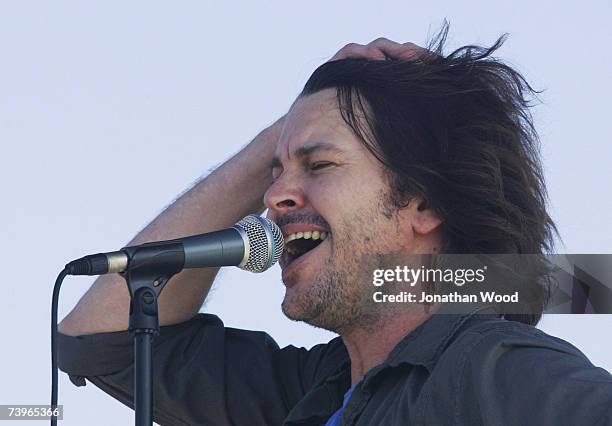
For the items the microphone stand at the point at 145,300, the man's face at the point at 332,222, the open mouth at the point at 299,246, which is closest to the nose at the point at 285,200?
the man's face at the point at 332,222

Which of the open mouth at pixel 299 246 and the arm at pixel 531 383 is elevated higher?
the open mouth at pixel 299 246

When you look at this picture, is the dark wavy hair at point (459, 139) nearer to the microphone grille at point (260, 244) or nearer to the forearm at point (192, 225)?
the forearm at point (192, 225)

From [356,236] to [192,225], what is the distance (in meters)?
0.89

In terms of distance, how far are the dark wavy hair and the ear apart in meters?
0.02

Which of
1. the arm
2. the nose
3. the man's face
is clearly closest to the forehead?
the man's face

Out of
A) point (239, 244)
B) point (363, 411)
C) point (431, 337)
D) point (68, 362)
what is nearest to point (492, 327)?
point (431, 337)

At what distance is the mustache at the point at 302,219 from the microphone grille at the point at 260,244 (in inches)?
18.3

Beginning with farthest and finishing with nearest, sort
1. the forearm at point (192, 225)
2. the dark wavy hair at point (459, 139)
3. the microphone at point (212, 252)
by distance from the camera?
the forearm at point (192, 225) < the dark wavy hair at point (459, 139) < the microphone at point (212, 252)

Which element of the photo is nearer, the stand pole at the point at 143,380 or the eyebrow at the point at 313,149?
the stand pole at the point at 143,380

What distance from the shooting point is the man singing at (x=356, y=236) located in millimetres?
3619

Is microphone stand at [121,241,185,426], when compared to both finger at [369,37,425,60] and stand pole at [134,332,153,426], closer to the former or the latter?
stand pole at [134,332,153,426]

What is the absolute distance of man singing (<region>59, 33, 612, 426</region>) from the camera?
3619mm

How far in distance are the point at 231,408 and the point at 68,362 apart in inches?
24.1

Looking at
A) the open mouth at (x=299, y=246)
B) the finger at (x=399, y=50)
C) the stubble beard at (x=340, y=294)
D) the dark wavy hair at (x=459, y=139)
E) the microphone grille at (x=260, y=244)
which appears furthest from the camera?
the finger at (x=399, y=50)
